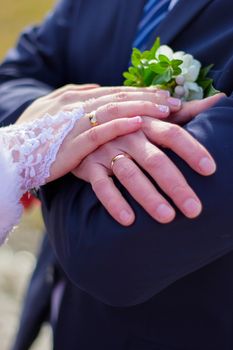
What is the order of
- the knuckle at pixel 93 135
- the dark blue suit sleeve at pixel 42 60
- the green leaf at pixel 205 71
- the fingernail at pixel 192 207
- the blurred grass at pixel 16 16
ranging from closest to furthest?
1. the fingernail at pixel 192 207
2. the knuckle at pixel 93 135
3. the green leaf at pixel 205 71
4. the dark blue suit sleeve at pixel 42 60
5. the blurred grass at pixel 16 16

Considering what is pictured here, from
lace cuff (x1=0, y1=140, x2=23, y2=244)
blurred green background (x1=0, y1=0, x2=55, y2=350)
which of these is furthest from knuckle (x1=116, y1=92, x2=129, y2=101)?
blurred green background (x1=0, y1=0, x2=55, y2=350)

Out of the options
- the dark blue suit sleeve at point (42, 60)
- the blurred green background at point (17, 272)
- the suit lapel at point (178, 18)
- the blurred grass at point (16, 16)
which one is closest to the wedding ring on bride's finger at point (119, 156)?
the suit lapel at point (178, 18)

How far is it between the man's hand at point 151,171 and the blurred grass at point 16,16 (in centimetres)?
362

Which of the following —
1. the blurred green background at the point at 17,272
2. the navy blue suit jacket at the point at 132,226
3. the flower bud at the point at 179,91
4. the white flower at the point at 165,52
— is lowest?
the blurred green background at the point at 17,272

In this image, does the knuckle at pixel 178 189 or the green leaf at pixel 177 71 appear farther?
the green leaf at pixel 177 71

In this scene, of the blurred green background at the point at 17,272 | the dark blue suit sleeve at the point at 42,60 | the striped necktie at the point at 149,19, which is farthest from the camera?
the blurred green background at the point at 17,272

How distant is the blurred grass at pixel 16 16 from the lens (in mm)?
4539

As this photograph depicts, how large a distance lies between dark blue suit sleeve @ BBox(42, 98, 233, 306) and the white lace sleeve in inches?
3.6

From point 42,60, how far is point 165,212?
0.79m

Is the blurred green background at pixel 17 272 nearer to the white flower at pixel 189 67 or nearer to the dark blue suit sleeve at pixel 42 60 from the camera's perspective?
the dark blue suit sleeve at pixel 42 60

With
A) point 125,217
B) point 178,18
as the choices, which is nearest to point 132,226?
point 125,217

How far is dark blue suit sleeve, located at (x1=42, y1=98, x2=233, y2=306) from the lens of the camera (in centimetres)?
98

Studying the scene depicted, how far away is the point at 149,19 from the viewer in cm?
137

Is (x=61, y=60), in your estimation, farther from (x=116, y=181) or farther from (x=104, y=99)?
(x=116, y=181)
